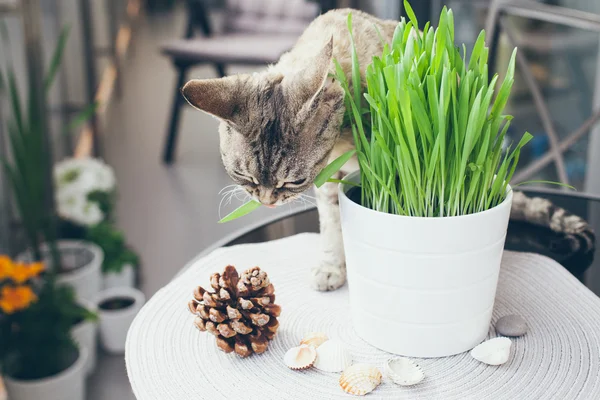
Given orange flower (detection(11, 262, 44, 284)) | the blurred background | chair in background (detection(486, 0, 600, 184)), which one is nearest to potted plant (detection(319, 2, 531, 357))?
the blurred background

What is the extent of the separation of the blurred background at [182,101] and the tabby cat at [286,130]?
0.32 metres

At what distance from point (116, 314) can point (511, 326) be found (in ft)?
4.27

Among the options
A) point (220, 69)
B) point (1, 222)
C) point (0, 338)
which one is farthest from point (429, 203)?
point (220, 69)

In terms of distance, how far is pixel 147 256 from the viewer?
2203 millimetres

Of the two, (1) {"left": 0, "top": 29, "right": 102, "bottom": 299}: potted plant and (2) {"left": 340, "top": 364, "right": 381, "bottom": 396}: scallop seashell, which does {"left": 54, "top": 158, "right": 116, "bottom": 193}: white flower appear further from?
(2) {"left": 340, "top": 364, "right": 381, "bottom": 396}: scallop seashell

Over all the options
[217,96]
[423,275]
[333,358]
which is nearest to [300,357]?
[333,358]

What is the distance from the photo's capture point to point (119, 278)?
196 centimetres

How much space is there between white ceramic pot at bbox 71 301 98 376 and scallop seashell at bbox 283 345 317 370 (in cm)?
112

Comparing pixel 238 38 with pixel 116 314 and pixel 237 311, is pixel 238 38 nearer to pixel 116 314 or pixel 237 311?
pixel 116 314

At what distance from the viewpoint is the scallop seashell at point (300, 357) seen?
60cm

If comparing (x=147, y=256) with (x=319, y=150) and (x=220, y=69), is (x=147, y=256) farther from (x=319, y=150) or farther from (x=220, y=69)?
(x=319, y=150)

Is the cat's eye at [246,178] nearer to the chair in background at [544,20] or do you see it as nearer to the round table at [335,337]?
the round table at [335,337]

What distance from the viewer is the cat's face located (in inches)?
25.7

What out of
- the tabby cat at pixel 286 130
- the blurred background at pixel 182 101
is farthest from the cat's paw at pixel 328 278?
the blurred background at pixel 182 101
